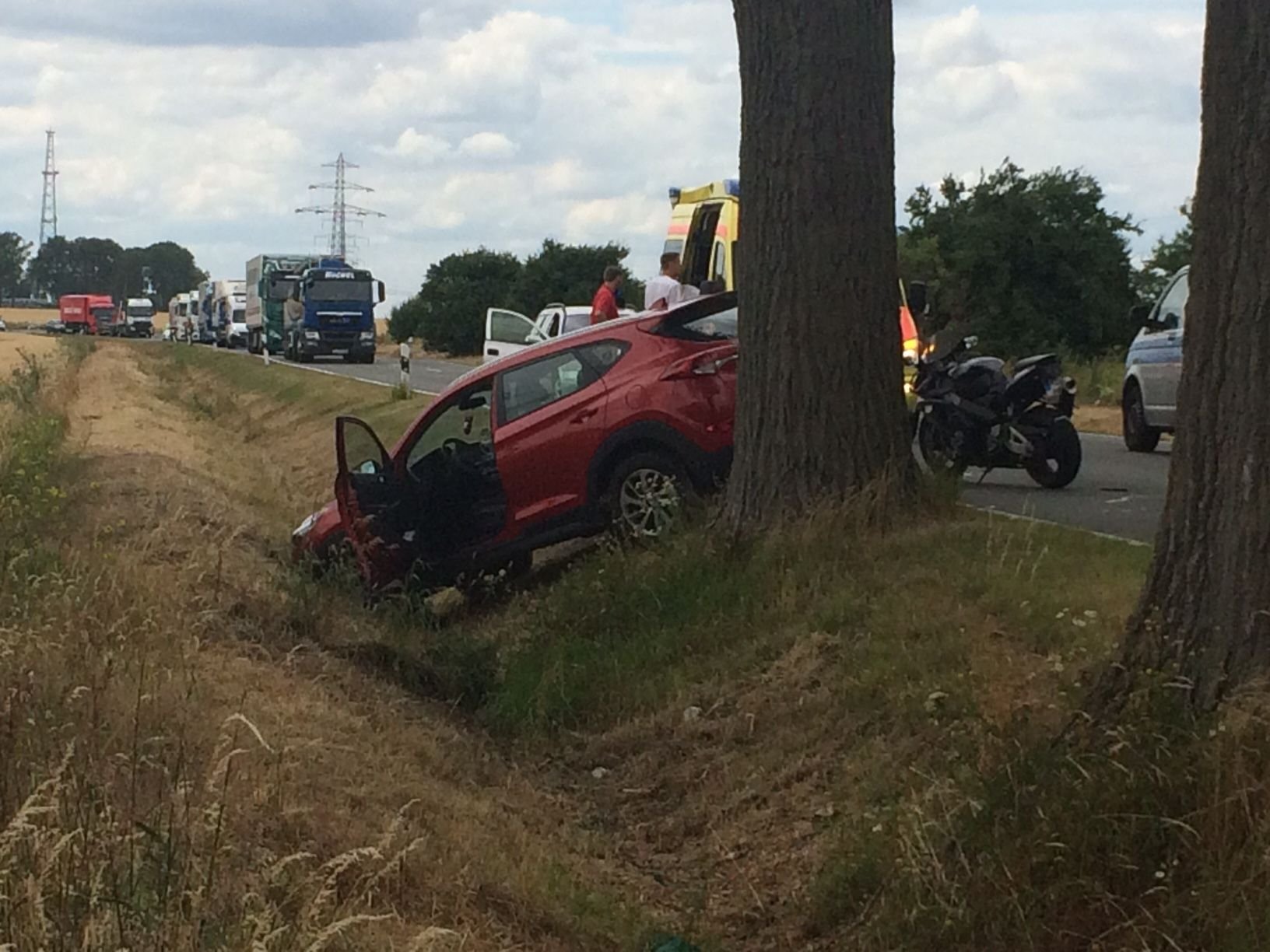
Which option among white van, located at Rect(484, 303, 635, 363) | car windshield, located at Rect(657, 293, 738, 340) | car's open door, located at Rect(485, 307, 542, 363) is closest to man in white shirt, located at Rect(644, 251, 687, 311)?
car windshield, located at Rect(657, 293, 738, 340)

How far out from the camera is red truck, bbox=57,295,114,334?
10994cm

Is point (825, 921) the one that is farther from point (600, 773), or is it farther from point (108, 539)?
point (108, 539)

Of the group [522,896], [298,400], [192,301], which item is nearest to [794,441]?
[522,896]

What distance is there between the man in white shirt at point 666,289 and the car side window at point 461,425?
4303 mm

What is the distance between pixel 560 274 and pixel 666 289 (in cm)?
6387

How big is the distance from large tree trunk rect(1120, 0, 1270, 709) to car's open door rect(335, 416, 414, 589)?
6.49 meters

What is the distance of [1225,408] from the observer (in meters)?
5.54

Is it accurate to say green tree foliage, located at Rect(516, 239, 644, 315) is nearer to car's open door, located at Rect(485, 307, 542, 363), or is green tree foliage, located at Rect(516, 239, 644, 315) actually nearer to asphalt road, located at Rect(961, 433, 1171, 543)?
car's open door, located at Rect(485, 307, 542, 363)

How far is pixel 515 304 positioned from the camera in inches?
3189

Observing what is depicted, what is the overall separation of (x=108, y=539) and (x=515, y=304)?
231 feet

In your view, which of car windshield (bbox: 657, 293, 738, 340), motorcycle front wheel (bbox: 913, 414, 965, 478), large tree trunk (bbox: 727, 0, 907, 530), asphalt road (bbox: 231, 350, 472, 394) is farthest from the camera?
asphalt road (bbox: 231, 350, 472, 394)

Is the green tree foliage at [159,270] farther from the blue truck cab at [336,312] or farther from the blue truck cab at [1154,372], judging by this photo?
the blue truck cab at [1154,372]

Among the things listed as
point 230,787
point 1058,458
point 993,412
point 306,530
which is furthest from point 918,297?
point 230,787

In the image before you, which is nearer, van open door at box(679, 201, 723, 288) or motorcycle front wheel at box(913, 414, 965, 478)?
motorcycle front wheel at box(913, 414, 965, 478)
